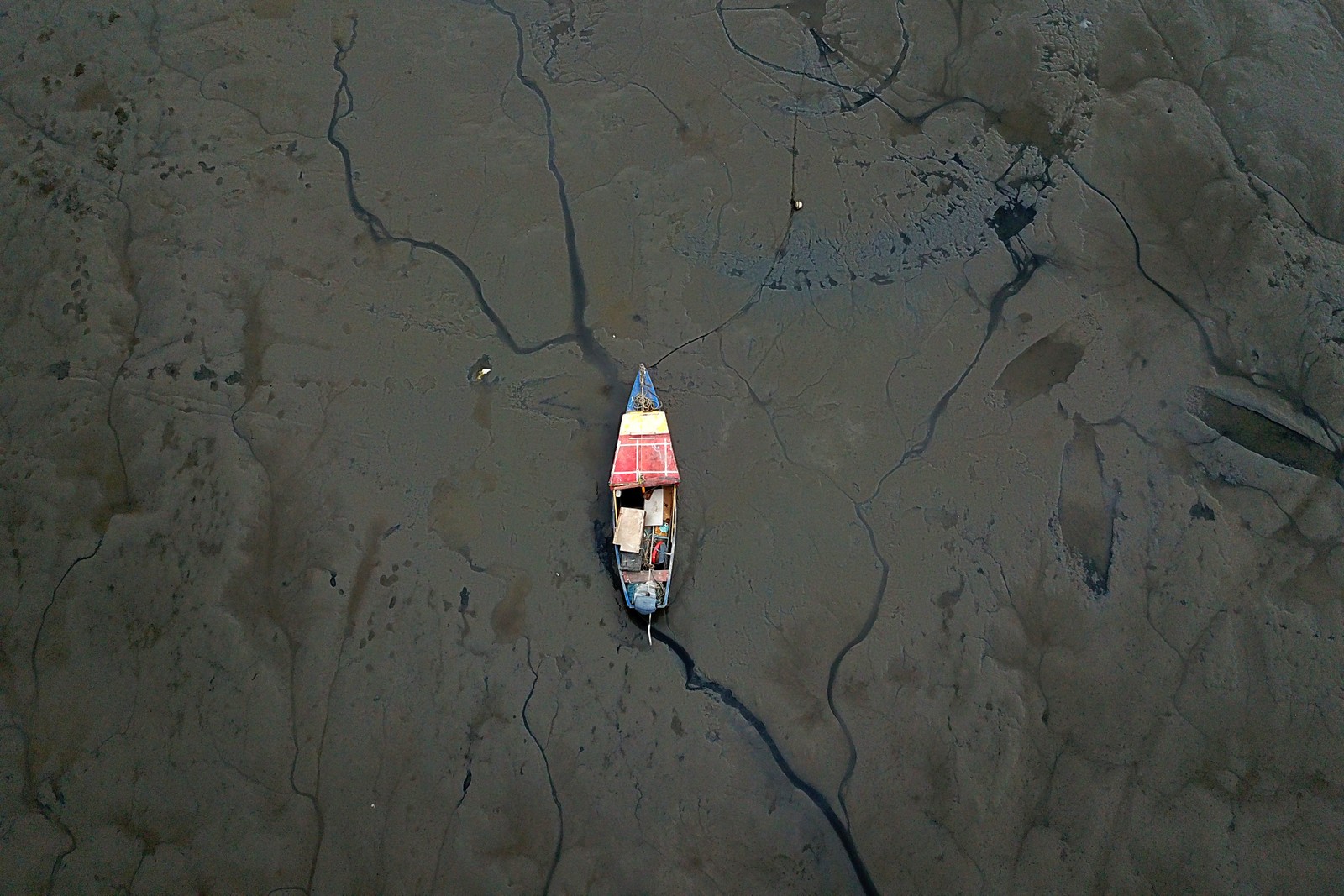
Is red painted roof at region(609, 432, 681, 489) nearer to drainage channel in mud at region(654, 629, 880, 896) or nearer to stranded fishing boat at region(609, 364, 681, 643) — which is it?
stranded fishing boat at region(609, 364, 681, 643)

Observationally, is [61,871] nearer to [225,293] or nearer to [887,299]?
[225,293]

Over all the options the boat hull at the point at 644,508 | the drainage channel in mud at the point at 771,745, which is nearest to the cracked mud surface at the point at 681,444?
the drainage channel in mud at the point at 771,745

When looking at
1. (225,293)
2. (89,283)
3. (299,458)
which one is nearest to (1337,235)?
(299,458)

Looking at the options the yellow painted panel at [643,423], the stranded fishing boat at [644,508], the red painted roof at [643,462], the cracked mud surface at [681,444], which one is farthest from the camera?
the yellow painted panel at [643,423]

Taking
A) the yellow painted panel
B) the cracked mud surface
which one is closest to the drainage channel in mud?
the cracked mud surface

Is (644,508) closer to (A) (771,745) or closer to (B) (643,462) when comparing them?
(B) (643,462)

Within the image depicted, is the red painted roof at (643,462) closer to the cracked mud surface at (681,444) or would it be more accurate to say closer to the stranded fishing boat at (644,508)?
the stranded fishing boat at (644,508)

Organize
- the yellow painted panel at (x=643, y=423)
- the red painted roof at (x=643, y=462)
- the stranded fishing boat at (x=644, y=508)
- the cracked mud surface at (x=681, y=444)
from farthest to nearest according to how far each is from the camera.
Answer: the yellow painted panel at (x=643, y=423)
the red painted roof at (x=643, y=462)
the stranded fishing boat at (x=644, y=508)
the cracked mud surface at (x=681, y=444)
